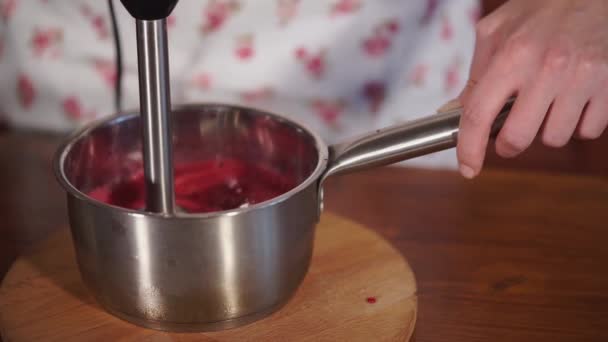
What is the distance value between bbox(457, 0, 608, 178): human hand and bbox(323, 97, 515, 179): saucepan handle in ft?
0.05

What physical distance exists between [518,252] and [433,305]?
144 mm

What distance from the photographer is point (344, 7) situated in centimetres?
112

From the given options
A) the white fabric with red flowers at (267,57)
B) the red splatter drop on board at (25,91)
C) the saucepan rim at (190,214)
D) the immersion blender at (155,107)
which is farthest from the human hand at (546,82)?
the red splatter drop on board at (25,91)

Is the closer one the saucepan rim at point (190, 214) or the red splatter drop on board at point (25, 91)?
the saucepan rim at point (190, 214)

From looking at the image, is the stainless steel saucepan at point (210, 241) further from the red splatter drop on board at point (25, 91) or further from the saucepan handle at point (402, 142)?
the red splatter drop on board at point (25, 91)

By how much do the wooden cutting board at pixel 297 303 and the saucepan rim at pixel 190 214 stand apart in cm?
11

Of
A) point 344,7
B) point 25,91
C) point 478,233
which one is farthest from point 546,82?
point 25,91

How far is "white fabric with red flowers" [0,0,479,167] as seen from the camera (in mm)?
1132

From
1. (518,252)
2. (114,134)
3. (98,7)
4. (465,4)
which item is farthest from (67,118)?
(518,252)

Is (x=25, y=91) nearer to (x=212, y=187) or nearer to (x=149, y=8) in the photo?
(x=212, y=187)

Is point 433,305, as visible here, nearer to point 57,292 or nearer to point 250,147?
point 250,147

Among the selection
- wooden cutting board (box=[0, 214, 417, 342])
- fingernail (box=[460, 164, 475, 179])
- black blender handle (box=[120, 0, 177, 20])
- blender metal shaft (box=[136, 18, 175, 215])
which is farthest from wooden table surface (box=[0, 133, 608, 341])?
black blender handle (box=[120, 0, 177, 20])

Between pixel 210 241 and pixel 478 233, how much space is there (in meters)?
0.38

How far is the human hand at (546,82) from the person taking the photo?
2.07 feet
